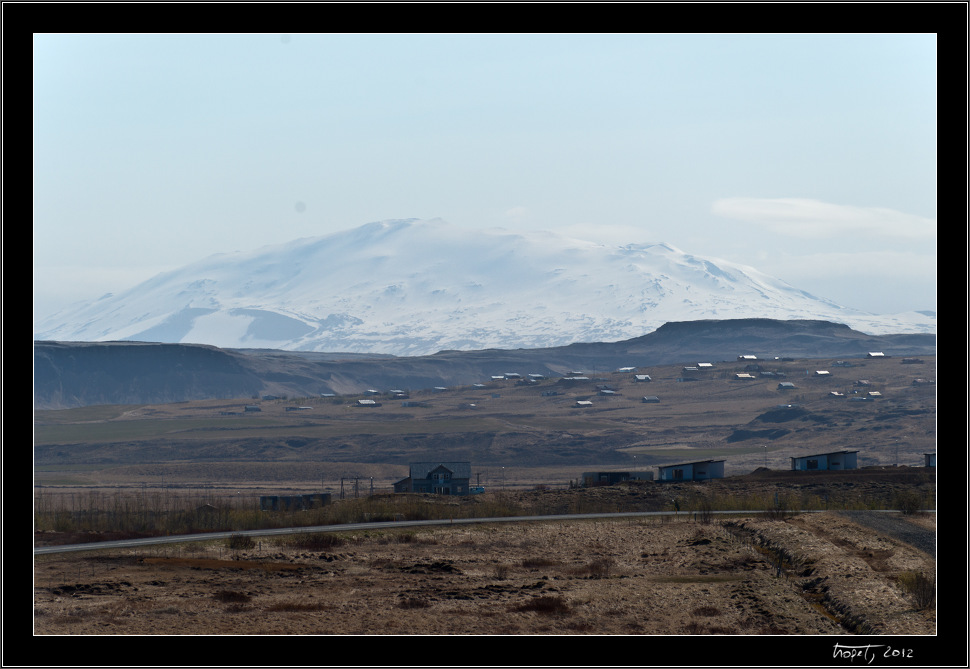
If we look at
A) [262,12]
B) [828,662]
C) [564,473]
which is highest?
[262,12]

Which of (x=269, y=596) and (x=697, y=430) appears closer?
(x=269, y=596)

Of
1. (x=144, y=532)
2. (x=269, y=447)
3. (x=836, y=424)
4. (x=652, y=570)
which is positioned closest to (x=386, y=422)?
(x=269, y=447)

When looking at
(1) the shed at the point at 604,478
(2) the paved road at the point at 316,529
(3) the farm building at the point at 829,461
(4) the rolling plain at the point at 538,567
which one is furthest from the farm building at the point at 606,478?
(2) the paved road at the point at 316,529

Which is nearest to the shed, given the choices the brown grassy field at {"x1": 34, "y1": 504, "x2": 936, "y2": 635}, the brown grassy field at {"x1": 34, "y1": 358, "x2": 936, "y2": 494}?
the brown grassy field at {"x1": 34, "y1": 358, "x2": 936, "y2": 494}

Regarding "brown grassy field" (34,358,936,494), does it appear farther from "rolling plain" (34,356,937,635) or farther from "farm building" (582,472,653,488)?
"farm building" (582,472,653,488)

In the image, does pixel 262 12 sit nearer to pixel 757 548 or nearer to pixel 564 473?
pixel 757 548
